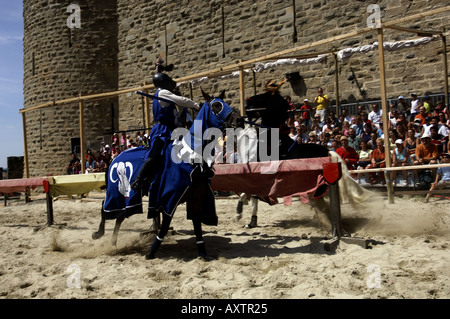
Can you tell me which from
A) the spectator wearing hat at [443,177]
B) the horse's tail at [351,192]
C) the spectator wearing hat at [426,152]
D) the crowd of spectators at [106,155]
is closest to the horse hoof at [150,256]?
the horse's tail at [351,192]

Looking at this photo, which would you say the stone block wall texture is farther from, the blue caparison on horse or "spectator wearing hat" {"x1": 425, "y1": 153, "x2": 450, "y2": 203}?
the blue caparison on horse

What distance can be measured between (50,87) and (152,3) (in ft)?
21.1

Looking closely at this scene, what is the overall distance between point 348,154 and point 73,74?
52.0ft

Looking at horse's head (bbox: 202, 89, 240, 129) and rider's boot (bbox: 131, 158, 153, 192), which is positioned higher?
horse's head (bbox: 202, 89, 240, 129)

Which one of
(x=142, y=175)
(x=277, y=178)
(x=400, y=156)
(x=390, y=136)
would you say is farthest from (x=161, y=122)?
(x=390, y=136)

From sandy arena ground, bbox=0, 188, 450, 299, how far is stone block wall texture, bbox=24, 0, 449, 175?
19.6ft

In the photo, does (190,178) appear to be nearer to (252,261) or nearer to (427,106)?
(252,261)

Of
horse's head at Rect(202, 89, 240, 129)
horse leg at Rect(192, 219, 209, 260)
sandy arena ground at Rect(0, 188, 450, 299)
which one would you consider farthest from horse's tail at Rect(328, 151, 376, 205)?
horse leg at Rect(192, 219, 209, 260)

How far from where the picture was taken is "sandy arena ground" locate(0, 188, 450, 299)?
12.5 feet

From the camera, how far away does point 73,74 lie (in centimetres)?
2116

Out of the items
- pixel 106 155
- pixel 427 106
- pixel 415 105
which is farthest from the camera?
pixel 106 155
